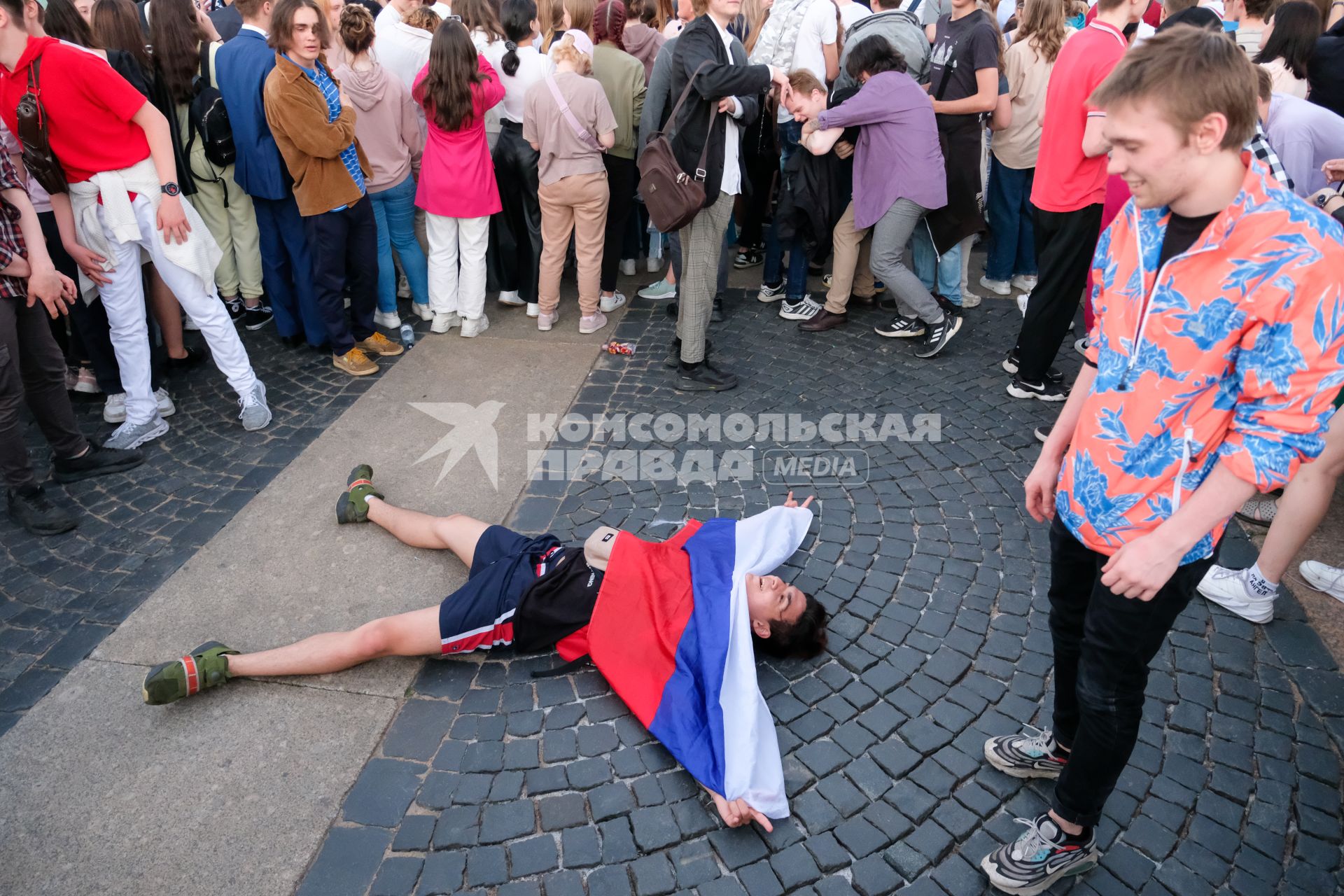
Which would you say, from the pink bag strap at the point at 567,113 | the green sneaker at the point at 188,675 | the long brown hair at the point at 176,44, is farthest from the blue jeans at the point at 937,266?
the green sneaker at the point at 188,675

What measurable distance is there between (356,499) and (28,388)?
1729 millimetres

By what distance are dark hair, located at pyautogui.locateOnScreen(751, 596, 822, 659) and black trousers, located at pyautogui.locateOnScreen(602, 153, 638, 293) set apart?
3770 mm

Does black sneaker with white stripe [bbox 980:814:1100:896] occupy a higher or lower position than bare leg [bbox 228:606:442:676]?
higher

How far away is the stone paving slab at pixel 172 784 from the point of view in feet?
8.85

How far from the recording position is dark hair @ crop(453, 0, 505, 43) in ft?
20.5

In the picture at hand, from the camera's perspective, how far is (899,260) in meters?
5.94

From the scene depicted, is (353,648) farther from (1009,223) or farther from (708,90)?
(1009,223)

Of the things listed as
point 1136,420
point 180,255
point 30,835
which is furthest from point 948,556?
point 180,255

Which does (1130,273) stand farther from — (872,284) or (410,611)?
(872,284)

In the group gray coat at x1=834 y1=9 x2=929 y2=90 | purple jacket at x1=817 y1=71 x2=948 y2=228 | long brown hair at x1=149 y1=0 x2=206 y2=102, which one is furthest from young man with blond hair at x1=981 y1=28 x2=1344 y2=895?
long brown hair at x1=149 y1=0 x2=206 y2=102

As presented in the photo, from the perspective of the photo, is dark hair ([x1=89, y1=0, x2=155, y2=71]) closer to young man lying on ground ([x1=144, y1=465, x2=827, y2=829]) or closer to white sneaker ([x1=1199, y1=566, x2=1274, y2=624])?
young man lying on ground ([x1=144, y1=465, x2=827, y2=829])

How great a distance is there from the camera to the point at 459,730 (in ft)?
10.5

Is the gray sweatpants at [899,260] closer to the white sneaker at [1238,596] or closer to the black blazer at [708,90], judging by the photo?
the black blazer at [708,90]

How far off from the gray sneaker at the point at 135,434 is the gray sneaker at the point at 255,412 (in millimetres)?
422
